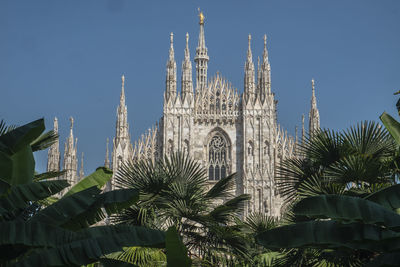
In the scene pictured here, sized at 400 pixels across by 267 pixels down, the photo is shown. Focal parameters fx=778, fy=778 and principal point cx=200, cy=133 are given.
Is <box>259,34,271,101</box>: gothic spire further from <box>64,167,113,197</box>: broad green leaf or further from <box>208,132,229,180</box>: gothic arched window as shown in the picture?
<box>64,167,113,197</box>: broad green leaf

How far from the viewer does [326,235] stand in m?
12.4

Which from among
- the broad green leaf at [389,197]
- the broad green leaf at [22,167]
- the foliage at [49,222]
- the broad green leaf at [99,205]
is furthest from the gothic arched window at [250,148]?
the broad green leaf at [389,197]

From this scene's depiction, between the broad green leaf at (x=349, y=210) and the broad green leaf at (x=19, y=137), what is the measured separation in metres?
4.85

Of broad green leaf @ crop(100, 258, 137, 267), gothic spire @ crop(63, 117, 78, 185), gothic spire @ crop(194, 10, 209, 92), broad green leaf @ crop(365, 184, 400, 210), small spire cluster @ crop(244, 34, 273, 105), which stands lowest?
broad green leaf @ crop(100, 258, 137, 267)

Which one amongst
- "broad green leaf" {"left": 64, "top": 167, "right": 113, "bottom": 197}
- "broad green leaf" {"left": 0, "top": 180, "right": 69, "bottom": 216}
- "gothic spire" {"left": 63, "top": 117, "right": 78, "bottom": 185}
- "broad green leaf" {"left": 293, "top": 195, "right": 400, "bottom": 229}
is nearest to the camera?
"broad green leaf" {"left": 293, "top": 195, "right": 400, "bottom": 229}

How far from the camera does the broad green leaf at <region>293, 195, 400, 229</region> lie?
39.2ft

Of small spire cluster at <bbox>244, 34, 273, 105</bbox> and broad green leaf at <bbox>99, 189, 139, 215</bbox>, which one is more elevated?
small spire cluster at <bbox>244, 34, 273, 105</bbox>

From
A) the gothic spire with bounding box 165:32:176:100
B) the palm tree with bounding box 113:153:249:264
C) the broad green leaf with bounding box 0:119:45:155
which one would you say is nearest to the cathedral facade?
the gothic spire with bounding box 165:32:176:100

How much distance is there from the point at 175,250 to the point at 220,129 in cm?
4188

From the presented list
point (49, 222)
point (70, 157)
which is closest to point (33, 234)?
point (49, 222)

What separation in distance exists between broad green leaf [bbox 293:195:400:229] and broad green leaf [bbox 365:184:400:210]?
676 mm

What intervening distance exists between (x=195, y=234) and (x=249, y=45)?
3903 centimetres

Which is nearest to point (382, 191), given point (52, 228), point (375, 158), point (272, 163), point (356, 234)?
point (356, 234)

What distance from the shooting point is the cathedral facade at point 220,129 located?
53.1 meters
